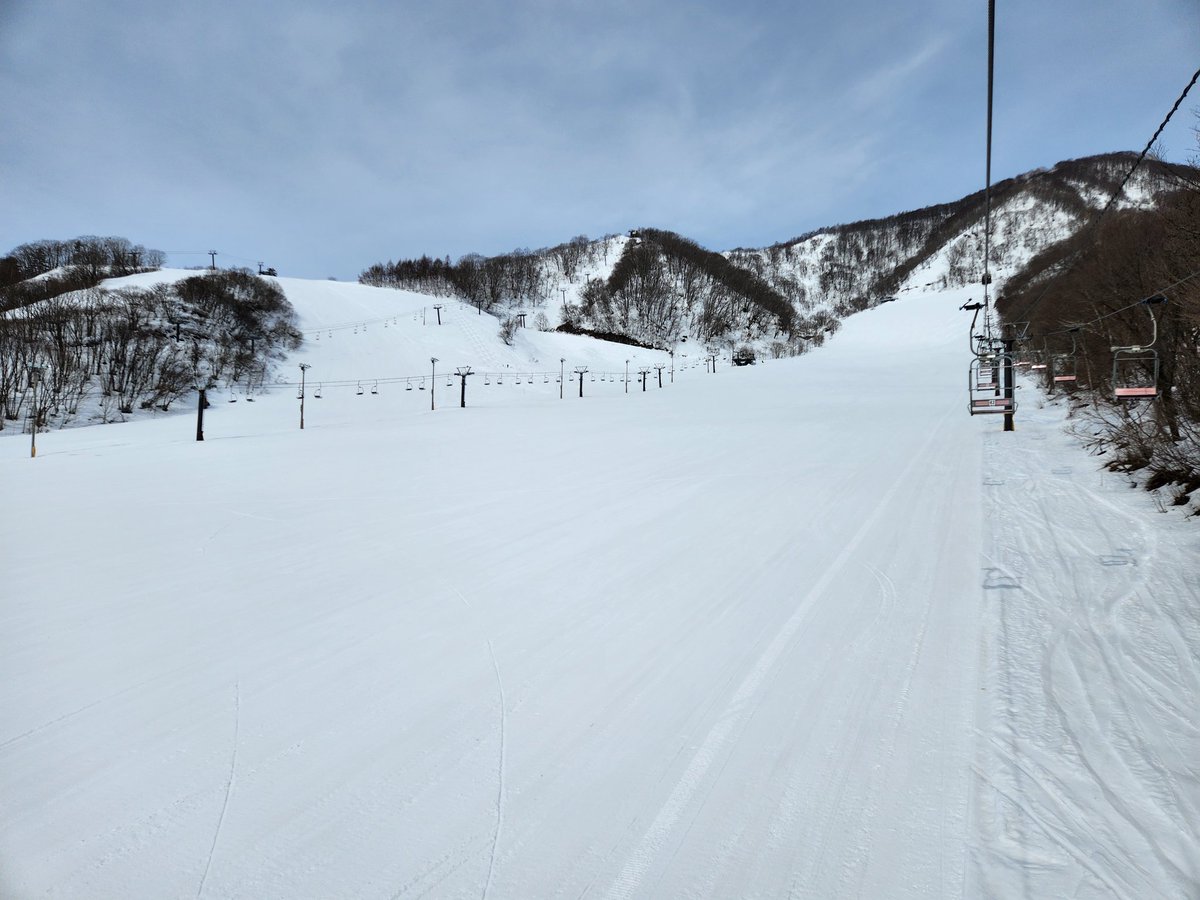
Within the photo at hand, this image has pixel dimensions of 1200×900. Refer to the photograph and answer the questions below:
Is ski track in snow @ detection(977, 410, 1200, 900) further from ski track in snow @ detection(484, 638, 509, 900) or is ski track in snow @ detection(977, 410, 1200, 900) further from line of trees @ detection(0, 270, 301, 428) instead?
line of trees @ detection(0, 270, 301, 428)

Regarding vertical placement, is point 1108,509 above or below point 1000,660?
above

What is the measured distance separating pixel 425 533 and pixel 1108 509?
8612mm

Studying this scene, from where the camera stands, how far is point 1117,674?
128 inches

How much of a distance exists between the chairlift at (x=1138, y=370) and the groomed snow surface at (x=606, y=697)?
146 cm

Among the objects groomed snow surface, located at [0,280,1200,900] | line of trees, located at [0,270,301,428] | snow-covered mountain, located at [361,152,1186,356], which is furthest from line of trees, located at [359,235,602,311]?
groomed snow surface, located at [0,280,1200,900]

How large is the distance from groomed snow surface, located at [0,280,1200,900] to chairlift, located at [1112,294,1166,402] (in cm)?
146

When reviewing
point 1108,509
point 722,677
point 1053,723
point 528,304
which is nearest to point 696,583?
point 722,677

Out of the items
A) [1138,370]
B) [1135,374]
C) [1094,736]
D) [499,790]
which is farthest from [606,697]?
[1138,370]

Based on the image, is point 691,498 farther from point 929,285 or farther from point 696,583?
point 929,285

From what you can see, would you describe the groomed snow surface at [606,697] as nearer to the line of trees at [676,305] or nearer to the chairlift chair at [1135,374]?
the chairlift chair at [1135,374]

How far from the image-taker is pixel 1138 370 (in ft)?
43.4

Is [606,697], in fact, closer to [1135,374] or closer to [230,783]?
[230,783]

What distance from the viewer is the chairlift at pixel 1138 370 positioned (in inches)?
265

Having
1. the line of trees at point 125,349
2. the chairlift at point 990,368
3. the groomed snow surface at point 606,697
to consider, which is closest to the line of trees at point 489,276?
the line of trees at point 125,349
